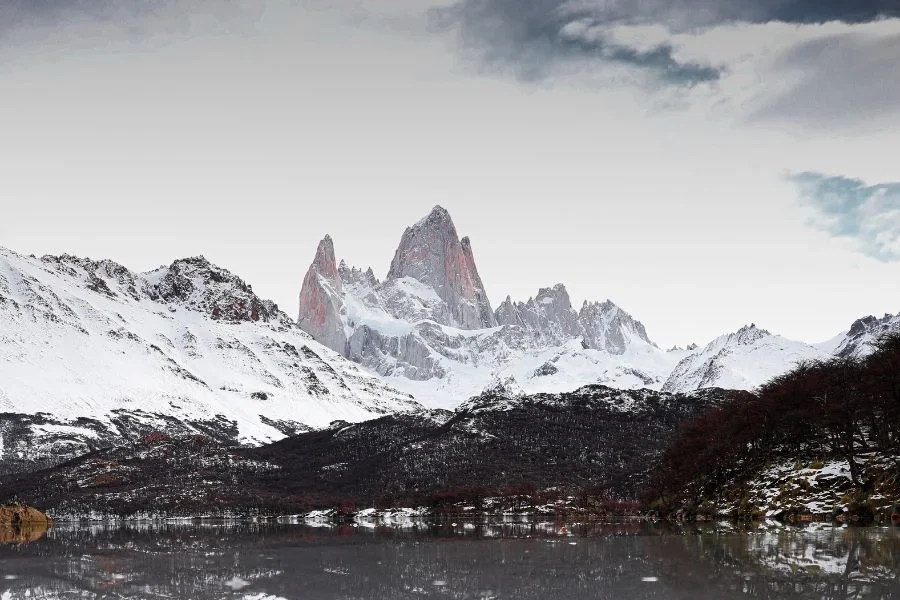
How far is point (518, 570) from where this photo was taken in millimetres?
45875

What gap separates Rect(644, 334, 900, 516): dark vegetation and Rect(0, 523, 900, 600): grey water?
1561 cm

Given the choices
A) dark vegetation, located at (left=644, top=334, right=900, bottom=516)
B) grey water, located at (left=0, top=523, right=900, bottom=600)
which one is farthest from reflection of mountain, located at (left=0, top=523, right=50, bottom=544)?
dark vegetation, located at (left=644, top=334, right=900, bottom=516)

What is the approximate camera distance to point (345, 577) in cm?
4575

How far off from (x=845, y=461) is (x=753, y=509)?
28.2 ft

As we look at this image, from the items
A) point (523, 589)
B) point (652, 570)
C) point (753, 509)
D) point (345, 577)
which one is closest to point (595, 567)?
point (652, 570)

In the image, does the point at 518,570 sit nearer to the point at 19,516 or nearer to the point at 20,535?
the point at 20,535

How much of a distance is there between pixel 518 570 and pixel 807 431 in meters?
47.5

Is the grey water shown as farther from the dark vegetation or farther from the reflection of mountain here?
the reflection of mountain

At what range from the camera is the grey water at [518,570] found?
3588 cm

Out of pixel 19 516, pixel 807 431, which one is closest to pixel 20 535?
pixel 19 516

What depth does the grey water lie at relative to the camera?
35875 millimetres

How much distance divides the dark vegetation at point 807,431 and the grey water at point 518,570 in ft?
51.2

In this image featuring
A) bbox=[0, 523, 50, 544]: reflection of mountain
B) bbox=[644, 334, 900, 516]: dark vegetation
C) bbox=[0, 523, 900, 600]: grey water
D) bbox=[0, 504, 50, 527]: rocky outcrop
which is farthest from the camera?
bbox=[0, 504, 50, 527]: rocky outcrop

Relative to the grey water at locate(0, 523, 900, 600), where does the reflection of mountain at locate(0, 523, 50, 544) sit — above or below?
below
